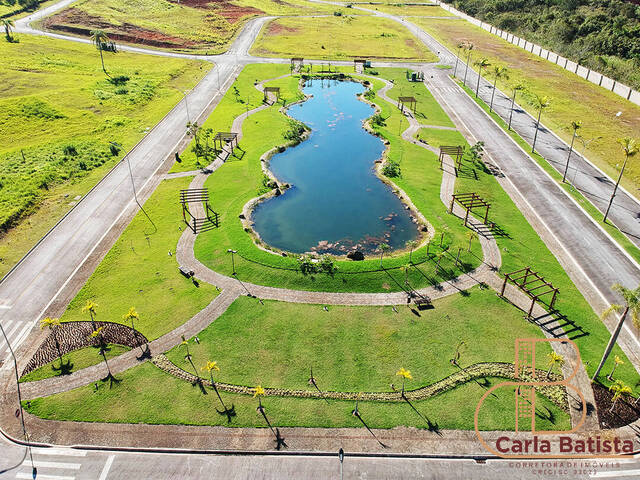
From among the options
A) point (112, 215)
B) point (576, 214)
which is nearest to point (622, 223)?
point (576, 214)

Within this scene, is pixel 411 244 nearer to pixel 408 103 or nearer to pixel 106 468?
pixel 106 468

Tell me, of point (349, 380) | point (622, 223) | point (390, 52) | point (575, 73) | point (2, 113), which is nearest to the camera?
point (349, 380)

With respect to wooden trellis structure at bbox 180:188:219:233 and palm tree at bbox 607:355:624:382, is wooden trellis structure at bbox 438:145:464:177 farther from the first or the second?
palm tree at bbox 607:355:624:382

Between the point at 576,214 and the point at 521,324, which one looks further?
the point at 576,214

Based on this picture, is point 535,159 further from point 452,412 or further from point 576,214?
point 452,412

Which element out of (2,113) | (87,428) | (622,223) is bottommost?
(87,428)

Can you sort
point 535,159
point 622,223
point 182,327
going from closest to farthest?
1. point 182,327
2. point 622,223
3. point 535,159

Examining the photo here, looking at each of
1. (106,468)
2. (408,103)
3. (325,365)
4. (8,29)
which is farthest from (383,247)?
(8,29)
